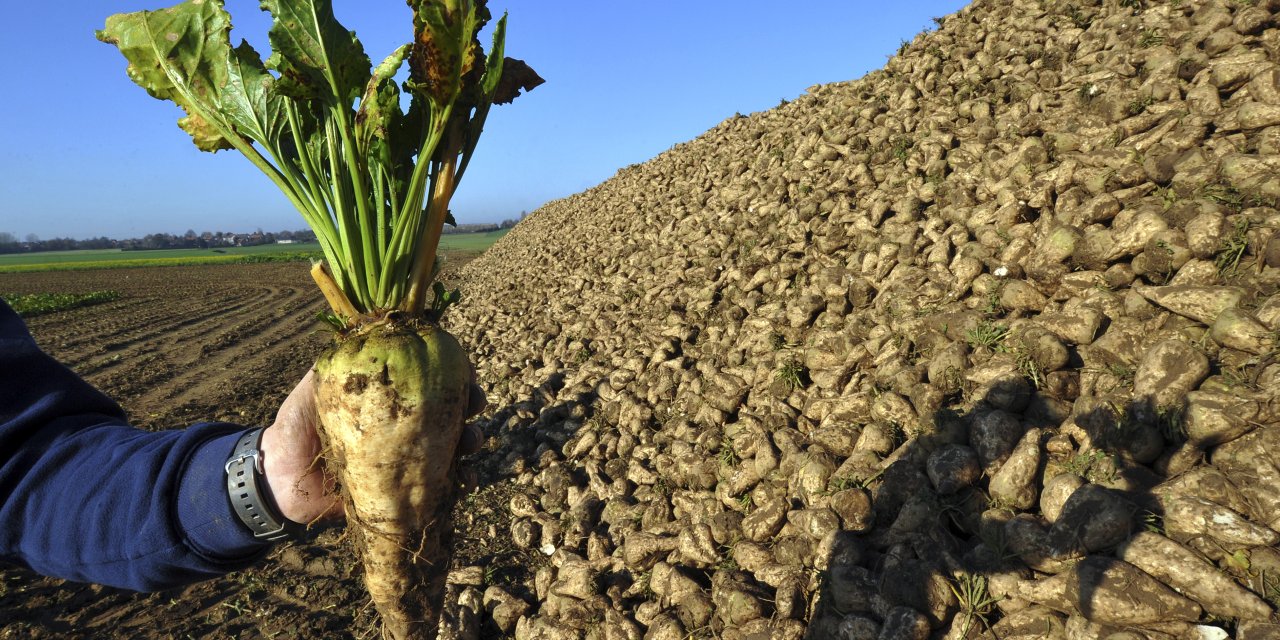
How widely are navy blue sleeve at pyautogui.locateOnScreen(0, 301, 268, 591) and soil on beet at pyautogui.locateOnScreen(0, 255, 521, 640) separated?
0.70 metres

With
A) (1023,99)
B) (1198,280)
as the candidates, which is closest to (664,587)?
(1198,280)

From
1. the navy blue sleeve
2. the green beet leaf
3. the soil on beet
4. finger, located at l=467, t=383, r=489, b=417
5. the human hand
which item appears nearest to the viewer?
the navy blue sleeve

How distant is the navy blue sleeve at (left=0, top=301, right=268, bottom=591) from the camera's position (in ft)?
6.43

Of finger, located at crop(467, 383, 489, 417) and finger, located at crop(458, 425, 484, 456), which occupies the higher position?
finger, located at crop(467, 383, 489, 417)

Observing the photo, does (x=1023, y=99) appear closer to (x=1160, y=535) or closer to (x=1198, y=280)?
(x=1198, y=280)

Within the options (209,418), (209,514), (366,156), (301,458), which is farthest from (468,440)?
(209,418)

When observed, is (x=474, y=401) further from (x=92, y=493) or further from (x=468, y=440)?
(x=92, y=493)

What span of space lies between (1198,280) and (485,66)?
3649 mm

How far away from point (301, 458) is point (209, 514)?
0.41 m

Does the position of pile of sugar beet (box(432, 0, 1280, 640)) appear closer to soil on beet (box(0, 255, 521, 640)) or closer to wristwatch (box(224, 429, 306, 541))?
soil on beet (box(0, 255, 521, 640))

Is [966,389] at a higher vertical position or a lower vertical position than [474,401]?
lower

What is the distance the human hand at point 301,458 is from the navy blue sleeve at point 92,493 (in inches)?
7.1

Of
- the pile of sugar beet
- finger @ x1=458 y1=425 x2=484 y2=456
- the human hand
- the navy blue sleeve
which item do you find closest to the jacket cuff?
the navy blue sleeve

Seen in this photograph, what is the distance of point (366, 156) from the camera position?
2.24 meters
